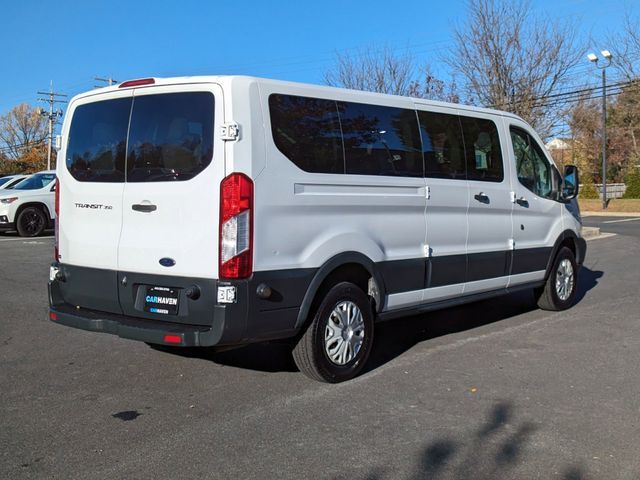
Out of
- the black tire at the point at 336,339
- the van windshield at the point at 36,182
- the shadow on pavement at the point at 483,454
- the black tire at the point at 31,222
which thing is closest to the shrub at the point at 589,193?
the van windshield at the point at 36,182

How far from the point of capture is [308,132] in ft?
16.6

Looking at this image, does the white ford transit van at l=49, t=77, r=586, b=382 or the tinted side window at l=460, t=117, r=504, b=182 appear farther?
the tinted side window at l=460, t=117, r=504, b=182

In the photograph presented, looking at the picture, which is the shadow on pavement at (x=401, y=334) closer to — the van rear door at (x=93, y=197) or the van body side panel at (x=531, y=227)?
the van body side panel at (x=531, y=227)

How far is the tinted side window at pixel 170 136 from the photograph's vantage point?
467 cm

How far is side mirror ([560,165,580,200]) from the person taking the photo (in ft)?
26.5

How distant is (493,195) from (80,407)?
4.37 m

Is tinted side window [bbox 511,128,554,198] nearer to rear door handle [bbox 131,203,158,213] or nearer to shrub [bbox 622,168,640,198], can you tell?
rear door handle [bbox 131,203,158,213]

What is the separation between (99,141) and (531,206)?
4.63 m

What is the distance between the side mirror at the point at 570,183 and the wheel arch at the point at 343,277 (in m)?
3.55

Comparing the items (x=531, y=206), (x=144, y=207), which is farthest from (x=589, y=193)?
(x=144, y=207)

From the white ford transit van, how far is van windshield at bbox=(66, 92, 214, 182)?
0.04 ft

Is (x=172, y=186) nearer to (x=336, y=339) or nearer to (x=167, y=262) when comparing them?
(x=167, y=262)

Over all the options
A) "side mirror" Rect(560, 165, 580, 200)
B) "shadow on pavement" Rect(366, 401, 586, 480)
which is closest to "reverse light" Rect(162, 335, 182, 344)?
"shadow on pavement" Rect(366, 401, 586, 480)

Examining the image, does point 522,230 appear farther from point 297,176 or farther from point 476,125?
point 297,176
